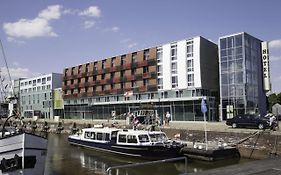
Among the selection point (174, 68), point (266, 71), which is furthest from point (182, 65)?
point (266, 71)

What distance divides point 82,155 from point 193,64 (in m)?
29.4

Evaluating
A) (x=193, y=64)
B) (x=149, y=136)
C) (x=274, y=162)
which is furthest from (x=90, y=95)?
(x=274, y=162)

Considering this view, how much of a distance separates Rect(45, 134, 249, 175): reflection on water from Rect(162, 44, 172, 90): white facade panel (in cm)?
2647

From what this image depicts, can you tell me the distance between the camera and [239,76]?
170ft

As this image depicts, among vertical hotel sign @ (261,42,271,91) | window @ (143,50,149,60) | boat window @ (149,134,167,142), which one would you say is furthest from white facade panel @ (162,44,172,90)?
boat window @ (149,134,167,142)

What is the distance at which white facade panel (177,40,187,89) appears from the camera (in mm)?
57719

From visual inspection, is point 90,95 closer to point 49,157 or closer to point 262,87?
point 262,87

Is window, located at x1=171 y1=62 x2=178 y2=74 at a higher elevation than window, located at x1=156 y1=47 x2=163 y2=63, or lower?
lower

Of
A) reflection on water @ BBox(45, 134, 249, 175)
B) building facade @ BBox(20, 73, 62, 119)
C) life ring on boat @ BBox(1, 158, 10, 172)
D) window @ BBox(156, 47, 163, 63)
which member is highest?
window @ BBox(156, 47, 163, 63)

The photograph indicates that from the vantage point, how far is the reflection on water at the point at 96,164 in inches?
982

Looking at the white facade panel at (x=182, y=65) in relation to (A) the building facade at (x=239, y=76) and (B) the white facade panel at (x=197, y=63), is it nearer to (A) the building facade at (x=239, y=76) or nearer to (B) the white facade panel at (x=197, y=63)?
(B) the white facade panel at (x=197, y=63)

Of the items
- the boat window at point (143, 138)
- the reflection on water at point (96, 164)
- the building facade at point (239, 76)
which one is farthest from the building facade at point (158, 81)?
the boat window at point (143, 138)

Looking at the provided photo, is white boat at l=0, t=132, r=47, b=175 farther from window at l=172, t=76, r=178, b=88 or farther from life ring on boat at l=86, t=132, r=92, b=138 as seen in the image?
window at l=172, t=76, r=178, b=88

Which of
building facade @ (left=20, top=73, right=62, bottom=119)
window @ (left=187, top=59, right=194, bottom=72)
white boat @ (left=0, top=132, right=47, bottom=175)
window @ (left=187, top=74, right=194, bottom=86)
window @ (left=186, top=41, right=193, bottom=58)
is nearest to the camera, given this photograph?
white boat @ (left=0, top=132, right=47, bottom=175)
